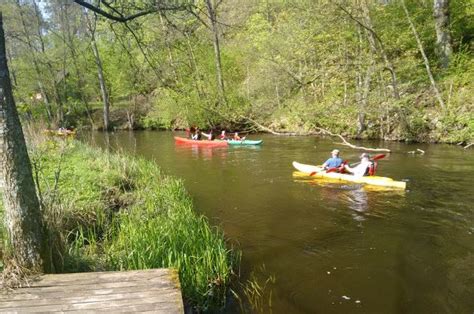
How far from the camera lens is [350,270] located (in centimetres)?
582

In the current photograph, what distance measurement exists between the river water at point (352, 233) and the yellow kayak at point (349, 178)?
0.98ft

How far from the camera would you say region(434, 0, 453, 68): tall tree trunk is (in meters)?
19.3

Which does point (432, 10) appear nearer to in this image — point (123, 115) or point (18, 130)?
point (18, 130)

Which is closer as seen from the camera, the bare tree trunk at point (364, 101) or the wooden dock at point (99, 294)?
the wooden dock at point (99, 294)

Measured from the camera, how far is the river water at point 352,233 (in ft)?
16.7

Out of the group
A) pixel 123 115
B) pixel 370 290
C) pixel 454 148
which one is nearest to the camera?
pixel 370 290

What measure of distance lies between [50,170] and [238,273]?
15.4 ft

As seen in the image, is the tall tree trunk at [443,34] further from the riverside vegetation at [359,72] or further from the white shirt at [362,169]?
the white shirt at [362,169]

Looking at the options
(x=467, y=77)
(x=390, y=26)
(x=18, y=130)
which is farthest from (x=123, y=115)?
(x=18, y=130)

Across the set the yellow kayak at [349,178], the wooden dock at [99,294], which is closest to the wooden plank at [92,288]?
the wooden dock at [99,294]

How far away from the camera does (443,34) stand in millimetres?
19516

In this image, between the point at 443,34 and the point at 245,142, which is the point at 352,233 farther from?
the point at 443,34

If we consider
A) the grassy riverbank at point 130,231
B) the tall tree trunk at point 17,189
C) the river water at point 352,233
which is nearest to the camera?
the tall tree trunk at point 17,189

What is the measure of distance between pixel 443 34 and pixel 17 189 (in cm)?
2035
